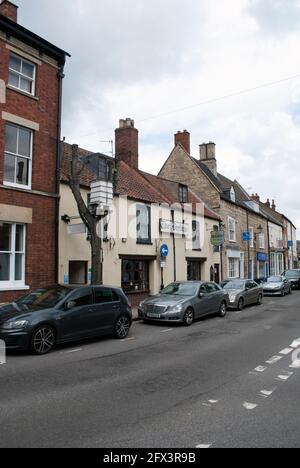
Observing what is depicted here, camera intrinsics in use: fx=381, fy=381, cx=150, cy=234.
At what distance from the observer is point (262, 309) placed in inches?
715

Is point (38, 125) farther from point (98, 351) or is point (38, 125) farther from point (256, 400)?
point (256, 400)

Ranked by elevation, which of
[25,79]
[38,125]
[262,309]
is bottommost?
[262,309]

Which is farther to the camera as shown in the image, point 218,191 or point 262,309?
point 218,191

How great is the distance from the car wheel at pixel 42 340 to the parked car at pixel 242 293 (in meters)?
11.0

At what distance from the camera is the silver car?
41.4 feet

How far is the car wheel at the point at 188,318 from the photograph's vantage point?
12.7 m

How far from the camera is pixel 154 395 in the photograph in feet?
18.7

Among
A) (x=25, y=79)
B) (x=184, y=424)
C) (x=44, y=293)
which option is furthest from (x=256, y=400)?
(x=25, y=79)

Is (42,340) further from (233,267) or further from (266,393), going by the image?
(233,267)

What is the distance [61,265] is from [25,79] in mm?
6755

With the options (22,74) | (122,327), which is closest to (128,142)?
(22,74)

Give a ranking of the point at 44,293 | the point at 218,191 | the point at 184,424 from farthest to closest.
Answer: the point at 218,191, the point at 44,293, the point at 184,424

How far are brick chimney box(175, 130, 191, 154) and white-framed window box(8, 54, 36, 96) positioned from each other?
1840 centimetres

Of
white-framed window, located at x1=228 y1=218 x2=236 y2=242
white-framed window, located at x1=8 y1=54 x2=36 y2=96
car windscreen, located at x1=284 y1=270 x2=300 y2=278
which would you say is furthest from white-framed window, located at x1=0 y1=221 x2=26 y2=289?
car windscreen, located at x1=284 y1=270 x2=300 y2=278
